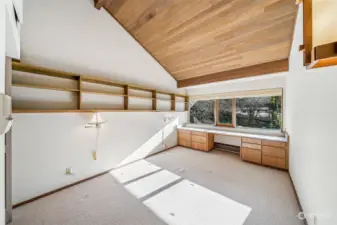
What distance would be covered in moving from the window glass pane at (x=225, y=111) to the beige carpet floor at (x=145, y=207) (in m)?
1.79

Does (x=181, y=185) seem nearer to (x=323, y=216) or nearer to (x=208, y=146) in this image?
(x=323, y=216)

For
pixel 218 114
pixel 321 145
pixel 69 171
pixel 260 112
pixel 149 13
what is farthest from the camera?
pixel 218 114

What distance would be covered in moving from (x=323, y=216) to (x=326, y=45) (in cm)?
154

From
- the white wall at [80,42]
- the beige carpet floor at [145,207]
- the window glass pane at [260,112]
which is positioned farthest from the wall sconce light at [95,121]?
the window glass pane at [260,112]

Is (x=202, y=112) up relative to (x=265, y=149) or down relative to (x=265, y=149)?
up

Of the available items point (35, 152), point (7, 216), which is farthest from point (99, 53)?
point (7, 216)

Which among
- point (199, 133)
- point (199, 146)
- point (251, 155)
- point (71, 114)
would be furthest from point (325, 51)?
point (199, 146)

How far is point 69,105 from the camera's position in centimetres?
271

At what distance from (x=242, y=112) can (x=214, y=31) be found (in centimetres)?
277

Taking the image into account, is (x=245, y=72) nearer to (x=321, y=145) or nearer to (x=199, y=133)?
(x=199, y=133)

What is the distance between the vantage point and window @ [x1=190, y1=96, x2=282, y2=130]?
4.07 metres

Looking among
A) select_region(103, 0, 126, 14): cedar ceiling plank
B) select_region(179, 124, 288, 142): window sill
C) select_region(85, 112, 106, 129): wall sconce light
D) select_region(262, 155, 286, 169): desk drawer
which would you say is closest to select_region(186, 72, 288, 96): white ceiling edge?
select_region(179, 124, 288, 142): window sill

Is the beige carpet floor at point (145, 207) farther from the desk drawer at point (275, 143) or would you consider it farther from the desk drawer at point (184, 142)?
the desk drawer at point (184, 142)

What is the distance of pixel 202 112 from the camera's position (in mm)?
5633
